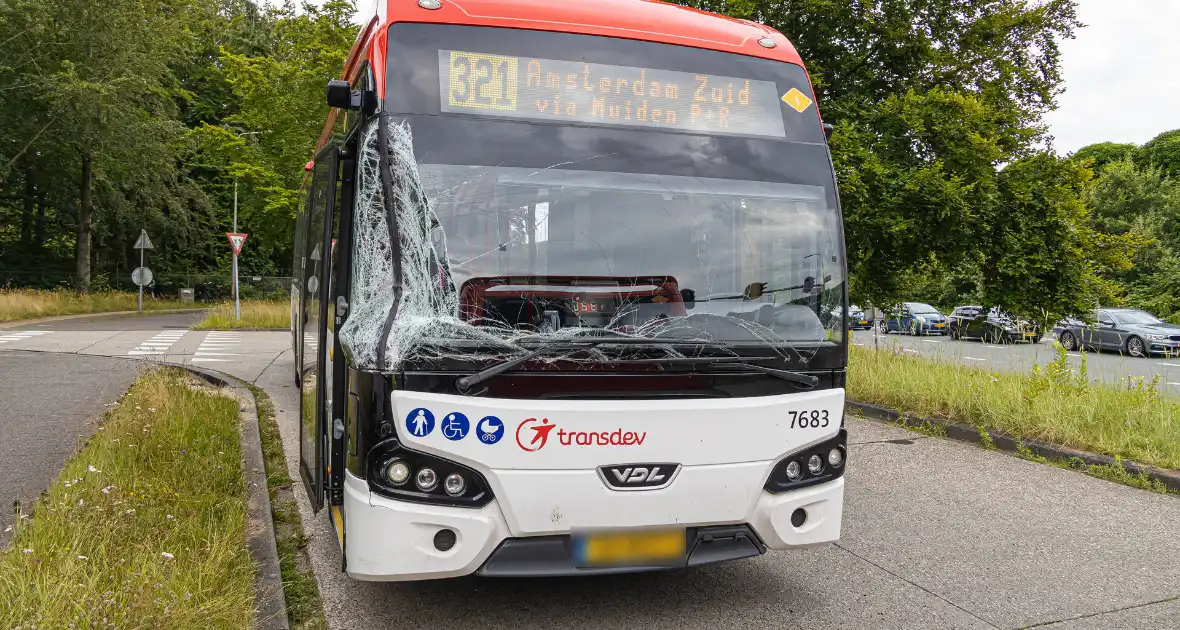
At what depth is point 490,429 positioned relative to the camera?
10.9 ft

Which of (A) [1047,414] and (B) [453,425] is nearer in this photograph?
(B) [453,425]

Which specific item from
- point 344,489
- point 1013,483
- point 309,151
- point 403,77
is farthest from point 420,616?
point 309,151

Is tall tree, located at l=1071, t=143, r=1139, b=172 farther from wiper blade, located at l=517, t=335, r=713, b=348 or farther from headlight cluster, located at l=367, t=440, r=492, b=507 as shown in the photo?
headlight cluster, located at l=367, t=440, r=492, b=507

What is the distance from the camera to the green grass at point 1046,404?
6992 mm

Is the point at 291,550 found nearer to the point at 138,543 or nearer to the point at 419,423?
the point at 138,543

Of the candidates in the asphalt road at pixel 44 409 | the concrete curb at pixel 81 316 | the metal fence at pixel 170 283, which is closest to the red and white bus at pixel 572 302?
the asphalt road at pixel 44 409

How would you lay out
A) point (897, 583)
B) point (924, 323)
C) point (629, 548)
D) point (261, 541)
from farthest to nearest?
1. point (924, 323)
2. point (261, 541)
3. point (897, 583)
4. point (629, 548)

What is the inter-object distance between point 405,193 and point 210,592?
1883 mm

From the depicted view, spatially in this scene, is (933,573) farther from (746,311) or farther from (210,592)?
(210,592)

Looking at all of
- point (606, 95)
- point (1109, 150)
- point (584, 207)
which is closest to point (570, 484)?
point (584, 207)

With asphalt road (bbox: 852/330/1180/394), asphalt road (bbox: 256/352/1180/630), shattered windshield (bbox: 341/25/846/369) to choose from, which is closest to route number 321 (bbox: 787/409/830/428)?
shattered windshield (bbox: 341/25/846/369)

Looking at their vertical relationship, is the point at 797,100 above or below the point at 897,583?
above

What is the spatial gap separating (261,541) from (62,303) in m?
29.3

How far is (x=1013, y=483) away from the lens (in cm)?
649
